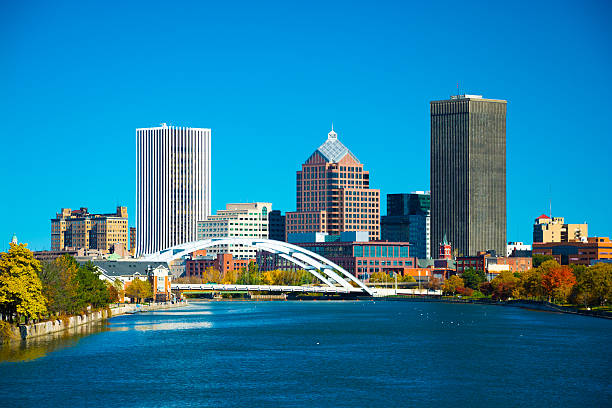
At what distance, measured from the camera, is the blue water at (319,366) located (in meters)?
67.0

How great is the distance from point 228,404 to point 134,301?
11679cm

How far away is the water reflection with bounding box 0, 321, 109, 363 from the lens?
8400 centimetres

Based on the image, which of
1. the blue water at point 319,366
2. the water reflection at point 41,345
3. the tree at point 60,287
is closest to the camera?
the blue water at point 319,366

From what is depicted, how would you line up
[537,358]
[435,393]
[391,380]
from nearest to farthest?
[435,393]
[391,380]
[537,358]

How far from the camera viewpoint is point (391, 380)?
7450 centimetres

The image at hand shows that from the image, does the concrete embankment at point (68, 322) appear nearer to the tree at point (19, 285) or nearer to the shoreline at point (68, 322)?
the shoreline at point (68, 322)

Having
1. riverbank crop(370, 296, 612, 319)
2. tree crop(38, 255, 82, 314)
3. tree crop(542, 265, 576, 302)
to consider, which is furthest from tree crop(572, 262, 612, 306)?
tree crop(38, 255, 82, 314)

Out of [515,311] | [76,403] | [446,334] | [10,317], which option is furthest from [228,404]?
[515,311]

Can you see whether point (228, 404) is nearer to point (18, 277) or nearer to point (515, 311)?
point (18, 277)

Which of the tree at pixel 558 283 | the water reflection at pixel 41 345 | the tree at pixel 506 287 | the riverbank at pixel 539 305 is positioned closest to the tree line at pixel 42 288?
the water reflection at pixel 41 345

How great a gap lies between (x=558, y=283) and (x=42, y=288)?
86.0 metres

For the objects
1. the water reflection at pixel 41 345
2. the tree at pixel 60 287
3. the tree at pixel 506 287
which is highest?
the tree at pixel 60 287

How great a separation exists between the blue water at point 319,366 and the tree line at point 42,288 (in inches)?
157

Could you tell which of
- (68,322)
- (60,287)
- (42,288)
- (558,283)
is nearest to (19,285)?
(42,288)
